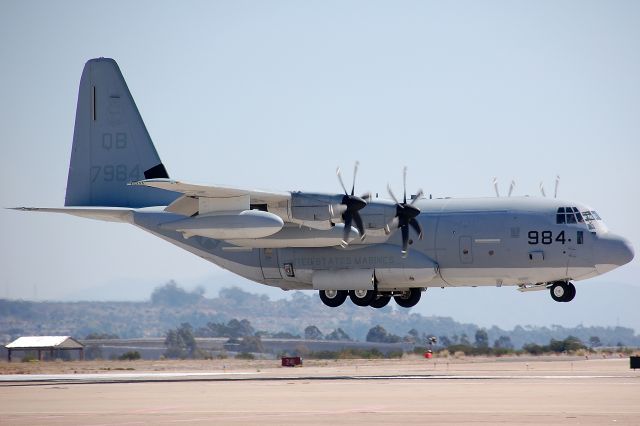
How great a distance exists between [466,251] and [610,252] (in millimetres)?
6114

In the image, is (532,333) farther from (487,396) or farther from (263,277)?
(487,396)

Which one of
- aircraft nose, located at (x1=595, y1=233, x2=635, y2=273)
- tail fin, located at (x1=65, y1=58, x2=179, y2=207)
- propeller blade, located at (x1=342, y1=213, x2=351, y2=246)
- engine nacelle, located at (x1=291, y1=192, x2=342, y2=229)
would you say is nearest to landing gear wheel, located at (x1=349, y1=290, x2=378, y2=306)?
propeller blade, located at (x1=342, y1=213, x2=351, y2=246)

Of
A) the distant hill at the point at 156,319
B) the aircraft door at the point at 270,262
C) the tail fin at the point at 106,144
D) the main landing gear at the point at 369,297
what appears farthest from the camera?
the distant hill at the point at 156,319

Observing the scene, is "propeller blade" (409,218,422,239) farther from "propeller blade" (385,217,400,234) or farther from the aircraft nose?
the aircraft nose

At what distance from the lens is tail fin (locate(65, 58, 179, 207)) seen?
49938 mm

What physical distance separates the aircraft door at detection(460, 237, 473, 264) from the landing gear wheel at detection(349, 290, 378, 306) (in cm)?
468

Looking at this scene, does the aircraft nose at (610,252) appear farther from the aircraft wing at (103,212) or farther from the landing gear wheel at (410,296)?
the aircraft wing at (103,212)

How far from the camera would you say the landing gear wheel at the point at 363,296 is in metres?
48.1

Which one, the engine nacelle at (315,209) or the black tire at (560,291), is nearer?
the engine nacelle at (315,209)

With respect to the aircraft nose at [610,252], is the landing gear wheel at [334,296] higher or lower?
lower

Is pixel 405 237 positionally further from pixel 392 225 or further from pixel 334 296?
pixel 334 296

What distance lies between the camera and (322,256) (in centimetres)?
4788

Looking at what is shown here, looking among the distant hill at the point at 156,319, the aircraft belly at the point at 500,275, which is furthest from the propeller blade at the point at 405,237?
the distant hill at the point at 156,319

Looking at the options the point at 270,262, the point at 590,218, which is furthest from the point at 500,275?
the point at 270,262
